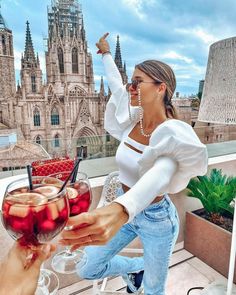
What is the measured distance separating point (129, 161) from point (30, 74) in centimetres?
1410

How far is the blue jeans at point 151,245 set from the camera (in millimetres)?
883

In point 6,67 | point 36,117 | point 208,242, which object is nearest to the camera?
point 208,242

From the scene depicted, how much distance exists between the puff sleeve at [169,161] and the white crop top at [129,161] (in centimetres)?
17

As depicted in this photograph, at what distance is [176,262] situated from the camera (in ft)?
5.67

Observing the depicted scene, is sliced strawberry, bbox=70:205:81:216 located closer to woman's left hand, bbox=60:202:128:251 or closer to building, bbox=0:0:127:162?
woman's left hand, bbox=60:202:128:251

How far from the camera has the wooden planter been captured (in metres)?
1.57

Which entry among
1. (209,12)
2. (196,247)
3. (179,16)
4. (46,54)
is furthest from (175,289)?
(46,54)

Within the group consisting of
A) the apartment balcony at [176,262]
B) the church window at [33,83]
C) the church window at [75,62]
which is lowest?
the apartment balcony at [176,262]

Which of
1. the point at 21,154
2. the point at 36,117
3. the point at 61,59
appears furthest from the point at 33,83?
the point at 21,154

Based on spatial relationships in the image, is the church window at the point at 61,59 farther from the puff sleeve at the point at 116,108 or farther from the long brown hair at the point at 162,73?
the long brown hair at the point at 162,73

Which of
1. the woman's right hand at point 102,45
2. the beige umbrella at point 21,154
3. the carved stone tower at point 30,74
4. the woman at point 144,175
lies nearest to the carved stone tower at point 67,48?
the carved stone tower at point 30,74

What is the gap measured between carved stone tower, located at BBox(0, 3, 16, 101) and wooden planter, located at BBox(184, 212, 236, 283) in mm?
8113

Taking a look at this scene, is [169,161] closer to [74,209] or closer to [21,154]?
[74,209]

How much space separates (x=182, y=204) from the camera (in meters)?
1.87
